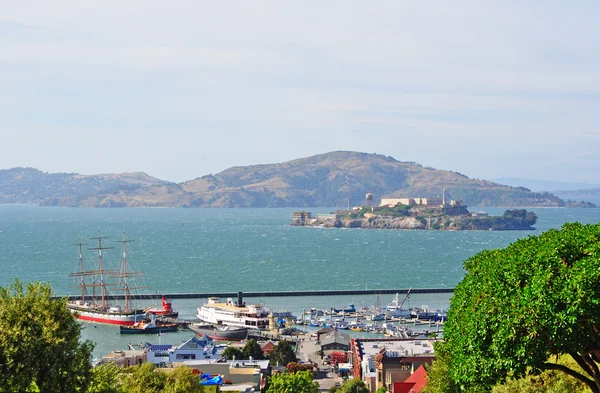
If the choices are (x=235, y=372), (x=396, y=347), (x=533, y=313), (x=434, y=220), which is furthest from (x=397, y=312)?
(x=434, y=220)

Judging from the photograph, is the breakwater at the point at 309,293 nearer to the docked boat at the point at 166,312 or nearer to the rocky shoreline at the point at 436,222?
the docked boat at the point at 166,312

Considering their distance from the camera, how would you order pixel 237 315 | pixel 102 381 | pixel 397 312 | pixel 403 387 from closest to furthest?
pixel 102 381
pixel 403 387
pixel 237 315
pixel 397 312

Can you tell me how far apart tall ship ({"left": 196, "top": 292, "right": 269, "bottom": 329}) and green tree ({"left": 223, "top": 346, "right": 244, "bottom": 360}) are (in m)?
13.7

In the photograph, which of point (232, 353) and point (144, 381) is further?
point (232, 353)

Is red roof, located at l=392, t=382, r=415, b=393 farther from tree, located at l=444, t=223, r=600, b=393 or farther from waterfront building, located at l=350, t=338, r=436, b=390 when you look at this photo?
tree, located at l=444, t=223, r=600, b=393

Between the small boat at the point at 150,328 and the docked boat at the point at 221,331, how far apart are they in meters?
1.30

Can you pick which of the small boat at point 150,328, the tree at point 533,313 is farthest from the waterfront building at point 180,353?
the tree at point 533,313

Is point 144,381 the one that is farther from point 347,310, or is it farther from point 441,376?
point 347,310

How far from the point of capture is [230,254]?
105625 millimetres

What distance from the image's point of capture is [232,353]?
135ft

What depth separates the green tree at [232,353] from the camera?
4056cm

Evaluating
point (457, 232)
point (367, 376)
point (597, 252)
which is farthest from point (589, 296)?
point (457, 232)

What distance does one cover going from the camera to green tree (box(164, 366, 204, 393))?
1888 cm

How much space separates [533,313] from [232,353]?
30326 mm
